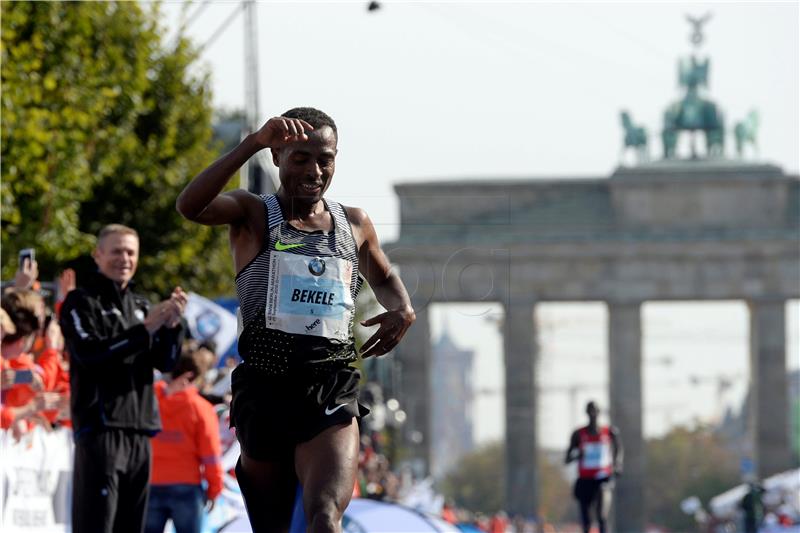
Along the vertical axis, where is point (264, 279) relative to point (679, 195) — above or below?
below

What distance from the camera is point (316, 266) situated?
6.84 m

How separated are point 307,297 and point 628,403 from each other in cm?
5671

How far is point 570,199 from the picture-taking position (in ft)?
204

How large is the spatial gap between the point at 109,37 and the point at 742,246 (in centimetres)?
3413

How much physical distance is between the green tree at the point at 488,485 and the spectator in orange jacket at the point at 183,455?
379 ft

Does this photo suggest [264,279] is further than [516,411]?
No

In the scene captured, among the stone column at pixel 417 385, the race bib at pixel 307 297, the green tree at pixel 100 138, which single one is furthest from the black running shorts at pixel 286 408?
the stone column at pixel 417 385

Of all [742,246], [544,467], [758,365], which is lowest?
[544,467]

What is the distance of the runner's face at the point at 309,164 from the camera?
22.1 feet

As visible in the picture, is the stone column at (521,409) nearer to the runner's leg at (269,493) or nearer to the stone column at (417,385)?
the stone column at (417,385)

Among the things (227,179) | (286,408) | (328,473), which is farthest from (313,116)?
(328,473)

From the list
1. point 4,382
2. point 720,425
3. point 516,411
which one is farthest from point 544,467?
point 4,382

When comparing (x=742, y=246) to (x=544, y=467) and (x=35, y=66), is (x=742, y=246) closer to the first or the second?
(x=35, y=66)

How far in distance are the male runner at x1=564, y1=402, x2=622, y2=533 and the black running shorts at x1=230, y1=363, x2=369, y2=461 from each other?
13.6 m
